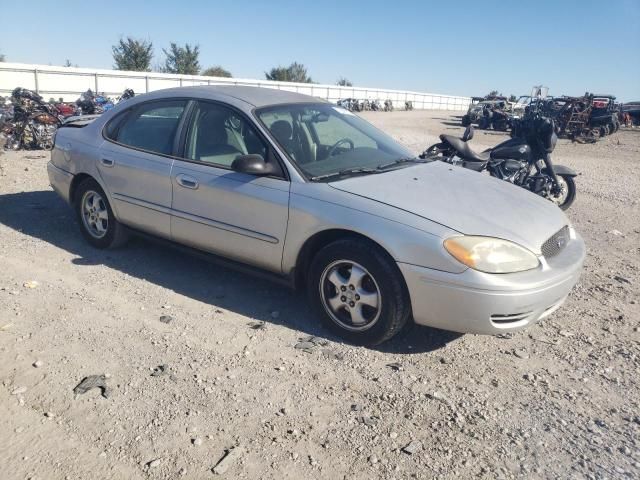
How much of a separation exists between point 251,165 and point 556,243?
7.05 ft

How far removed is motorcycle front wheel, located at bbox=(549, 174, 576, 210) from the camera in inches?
319

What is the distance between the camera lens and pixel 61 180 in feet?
18.2

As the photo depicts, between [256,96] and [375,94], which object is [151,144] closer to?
[256,96]

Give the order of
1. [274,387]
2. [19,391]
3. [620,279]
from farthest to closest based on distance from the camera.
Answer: [620,279] → [274,387] → [19,391]

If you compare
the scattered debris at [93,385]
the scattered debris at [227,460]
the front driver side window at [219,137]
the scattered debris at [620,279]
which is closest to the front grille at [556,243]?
the scattered debris at [620,279]

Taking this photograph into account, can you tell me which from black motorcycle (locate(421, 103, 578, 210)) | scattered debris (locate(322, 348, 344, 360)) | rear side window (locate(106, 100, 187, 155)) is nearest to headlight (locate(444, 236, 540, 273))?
scattered debris (locate(322, 348, 344, 360))

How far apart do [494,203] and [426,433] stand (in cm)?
171

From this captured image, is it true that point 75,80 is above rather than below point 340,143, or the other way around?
below

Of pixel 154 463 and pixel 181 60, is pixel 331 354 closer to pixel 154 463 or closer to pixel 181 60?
pixel 154 463

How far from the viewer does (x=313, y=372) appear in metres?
3.31

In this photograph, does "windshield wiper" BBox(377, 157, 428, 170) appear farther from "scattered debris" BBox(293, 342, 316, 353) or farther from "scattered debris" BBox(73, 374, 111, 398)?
"scattered debris" BBox(73, 374, 111, 398)

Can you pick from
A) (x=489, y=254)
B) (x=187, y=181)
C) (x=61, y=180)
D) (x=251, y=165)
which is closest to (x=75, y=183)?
(x=61, y=180)

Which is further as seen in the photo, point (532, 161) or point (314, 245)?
point (532, 161)

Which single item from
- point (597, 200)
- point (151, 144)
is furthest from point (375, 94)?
point (151, 144)
